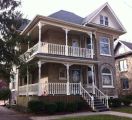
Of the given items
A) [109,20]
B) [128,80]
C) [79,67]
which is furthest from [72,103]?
[128,80]

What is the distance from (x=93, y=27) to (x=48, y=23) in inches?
237

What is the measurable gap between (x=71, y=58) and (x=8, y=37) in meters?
6.94

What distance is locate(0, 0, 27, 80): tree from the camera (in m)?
15.4

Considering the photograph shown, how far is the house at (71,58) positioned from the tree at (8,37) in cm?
182

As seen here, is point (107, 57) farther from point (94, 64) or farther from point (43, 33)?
point (43, 33)

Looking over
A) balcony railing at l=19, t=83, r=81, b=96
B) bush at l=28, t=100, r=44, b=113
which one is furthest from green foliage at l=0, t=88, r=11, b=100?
bush at l=28, t=100, r=44, b=113

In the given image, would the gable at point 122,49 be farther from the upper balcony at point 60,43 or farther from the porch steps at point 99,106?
the porch steps at point 99,106

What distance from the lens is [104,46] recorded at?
83.9 feet

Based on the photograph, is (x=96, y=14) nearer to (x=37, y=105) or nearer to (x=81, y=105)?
(x=81, y=105)

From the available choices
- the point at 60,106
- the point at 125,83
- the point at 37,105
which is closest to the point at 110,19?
the point at 125,83

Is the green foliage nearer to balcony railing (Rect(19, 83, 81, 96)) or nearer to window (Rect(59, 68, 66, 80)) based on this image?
balcony railing (Rect(19, 83, 81, 96))

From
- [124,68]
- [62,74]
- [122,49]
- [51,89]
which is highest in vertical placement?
[122,49]

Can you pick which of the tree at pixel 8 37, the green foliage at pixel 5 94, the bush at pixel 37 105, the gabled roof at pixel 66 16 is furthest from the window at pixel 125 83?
the tree at pixel 8 37

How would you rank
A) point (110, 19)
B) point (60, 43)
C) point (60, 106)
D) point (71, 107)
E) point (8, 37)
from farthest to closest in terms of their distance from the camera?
point (110, 19) → point (60, 43) → point (71, 107) → point (60, 106) → point (8, 37)
